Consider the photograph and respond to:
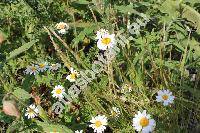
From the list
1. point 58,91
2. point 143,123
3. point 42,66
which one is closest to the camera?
point 143,123

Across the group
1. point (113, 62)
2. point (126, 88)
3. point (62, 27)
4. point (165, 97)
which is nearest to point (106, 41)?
point (113, 62)

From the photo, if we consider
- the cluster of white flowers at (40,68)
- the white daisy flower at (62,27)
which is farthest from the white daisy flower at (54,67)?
the white daisy flower at (62,27)

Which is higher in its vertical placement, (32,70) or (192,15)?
(192,15)

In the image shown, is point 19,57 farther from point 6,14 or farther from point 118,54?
point 118,54

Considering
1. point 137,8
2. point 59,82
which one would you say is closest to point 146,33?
point 137,8

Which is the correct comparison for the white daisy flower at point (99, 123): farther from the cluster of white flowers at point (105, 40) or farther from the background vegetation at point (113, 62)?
the cluster of white flowers at point (105, 40)

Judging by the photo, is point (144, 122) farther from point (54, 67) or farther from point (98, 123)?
point (54, 67)
